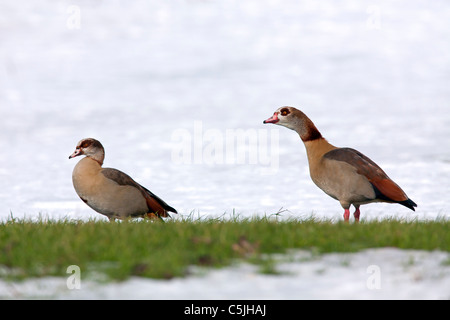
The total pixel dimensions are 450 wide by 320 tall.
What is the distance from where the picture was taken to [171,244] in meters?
8.36

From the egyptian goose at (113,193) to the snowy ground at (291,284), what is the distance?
4576mm

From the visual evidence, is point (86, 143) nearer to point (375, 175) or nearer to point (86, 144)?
point (86, 144)

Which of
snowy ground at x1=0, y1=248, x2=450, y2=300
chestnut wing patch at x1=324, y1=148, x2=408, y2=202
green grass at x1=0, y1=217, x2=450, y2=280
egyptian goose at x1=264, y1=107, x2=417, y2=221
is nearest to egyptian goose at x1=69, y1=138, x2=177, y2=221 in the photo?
green grass at x1=0, y1=217, x2=450, y2=280

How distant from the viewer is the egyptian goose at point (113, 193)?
1206 centimetres

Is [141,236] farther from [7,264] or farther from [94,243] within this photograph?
[7,264]

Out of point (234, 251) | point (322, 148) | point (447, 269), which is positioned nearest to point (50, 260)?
point (234, 251)

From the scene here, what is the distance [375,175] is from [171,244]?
517 centimetres

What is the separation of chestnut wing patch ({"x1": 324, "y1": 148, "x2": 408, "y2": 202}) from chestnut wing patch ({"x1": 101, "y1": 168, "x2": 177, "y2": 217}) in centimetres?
344

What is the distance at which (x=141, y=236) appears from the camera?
8.89m

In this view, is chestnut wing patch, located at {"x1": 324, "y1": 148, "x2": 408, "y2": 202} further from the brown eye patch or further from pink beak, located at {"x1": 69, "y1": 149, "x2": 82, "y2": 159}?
pink beak, located at {"x1": 69, "y1": 149, "x2": 82, "y2": 159}

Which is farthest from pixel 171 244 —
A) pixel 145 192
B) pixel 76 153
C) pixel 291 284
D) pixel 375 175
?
pixel 76 153
